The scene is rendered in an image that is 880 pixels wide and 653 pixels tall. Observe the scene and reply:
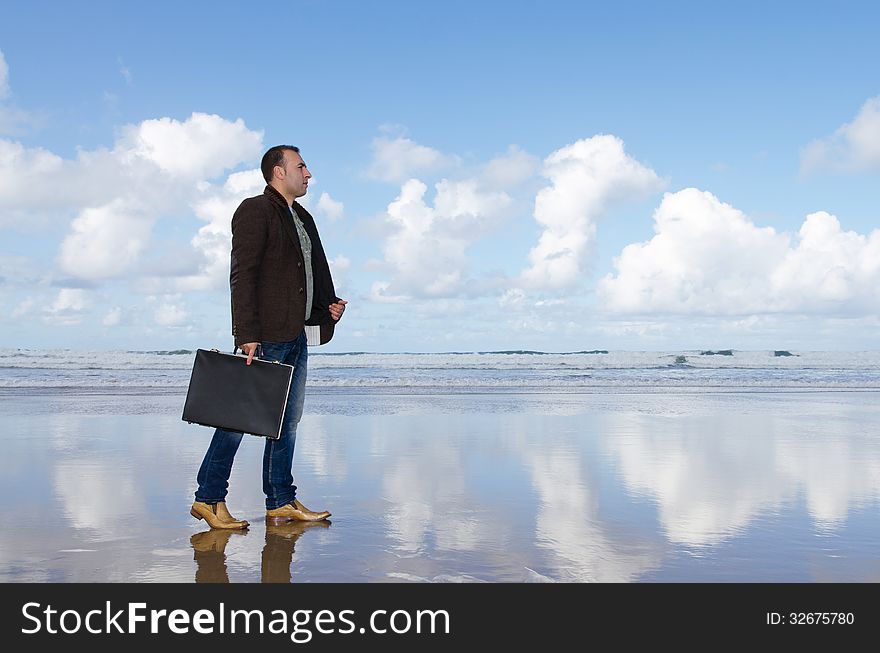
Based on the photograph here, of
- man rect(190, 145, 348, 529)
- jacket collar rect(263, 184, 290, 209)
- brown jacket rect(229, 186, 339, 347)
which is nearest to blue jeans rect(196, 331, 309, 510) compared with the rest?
man rect(190, 145, 348, 529)

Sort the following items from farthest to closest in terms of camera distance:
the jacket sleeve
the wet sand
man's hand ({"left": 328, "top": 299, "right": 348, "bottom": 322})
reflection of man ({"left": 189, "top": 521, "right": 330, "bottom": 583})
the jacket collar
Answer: man's hand ({"left": 328, "top": 299, "right": 348, "bottom": 322}), the jacket collar, the jacket sleeve, the wet sand, reflection of man ({"left": 189, "top": 521, "right": 330, "bottom": 583})

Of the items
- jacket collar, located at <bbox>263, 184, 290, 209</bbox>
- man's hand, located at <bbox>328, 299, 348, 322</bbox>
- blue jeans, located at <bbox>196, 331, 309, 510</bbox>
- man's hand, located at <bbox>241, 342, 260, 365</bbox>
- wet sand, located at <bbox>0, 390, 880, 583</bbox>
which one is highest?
jacket collar, located at <bbox>263, 184, 290, 209</bbox>

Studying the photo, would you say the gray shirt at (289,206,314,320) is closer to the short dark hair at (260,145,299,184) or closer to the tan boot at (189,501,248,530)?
the short dark hair at (260,145,299,184)

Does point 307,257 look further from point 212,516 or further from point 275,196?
point 212,516

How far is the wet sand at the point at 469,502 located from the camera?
3256 mm

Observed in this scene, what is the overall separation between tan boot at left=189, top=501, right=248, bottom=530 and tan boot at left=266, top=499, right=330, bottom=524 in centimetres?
20

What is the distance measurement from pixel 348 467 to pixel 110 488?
1.67 metres

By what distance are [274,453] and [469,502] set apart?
117cm

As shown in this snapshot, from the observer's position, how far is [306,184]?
4.29m

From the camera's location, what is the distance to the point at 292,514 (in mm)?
4137

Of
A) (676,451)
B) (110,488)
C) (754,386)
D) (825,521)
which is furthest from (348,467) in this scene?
(754,386)

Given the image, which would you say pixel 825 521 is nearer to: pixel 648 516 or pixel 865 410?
pixel 648 516

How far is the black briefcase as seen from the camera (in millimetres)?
3906

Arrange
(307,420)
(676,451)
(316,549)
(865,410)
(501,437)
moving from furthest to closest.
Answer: (865,410) → (307,420) → (501,437) → (676,451) → (316,549)
